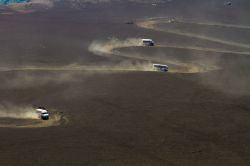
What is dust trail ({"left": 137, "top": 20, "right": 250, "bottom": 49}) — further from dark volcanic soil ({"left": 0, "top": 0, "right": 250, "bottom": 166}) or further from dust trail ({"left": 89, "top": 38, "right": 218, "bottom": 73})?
dust trail ({"left": 89, "top": 38, "right": 218, "bottom": 73})

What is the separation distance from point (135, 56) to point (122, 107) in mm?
32100

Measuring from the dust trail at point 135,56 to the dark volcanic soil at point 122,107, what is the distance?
200 centimetres

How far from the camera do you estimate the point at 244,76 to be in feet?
238

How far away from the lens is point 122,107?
56.8 metres

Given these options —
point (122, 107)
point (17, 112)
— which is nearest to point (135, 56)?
point (122, 107)

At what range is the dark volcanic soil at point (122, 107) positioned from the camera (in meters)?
43.8

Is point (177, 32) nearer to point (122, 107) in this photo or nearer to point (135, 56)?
point (135, 56)

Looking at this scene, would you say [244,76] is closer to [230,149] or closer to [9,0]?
[230,149]

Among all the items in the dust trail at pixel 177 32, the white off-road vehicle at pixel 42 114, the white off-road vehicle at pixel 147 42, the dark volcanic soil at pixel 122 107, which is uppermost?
the white off-road vehicle at pixel 42 114

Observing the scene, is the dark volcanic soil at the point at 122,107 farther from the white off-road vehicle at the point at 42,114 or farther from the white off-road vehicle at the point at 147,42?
the white off-road vehicle at the point at 147,42

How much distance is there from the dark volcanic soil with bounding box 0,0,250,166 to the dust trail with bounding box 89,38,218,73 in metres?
2.00

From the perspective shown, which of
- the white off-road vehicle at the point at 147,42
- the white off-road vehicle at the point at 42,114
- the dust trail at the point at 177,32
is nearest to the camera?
the white off-road vehicle at the point at 42,114

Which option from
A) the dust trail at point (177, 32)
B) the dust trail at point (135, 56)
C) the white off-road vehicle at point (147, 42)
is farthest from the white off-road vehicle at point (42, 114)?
the dust trail at point (177, 32)

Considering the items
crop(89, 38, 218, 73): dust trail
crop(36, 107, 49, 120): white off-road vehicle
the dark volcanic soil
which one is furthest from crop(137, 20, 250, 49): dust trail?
crop(36, 107, 49, 120): white off-road vehicle
